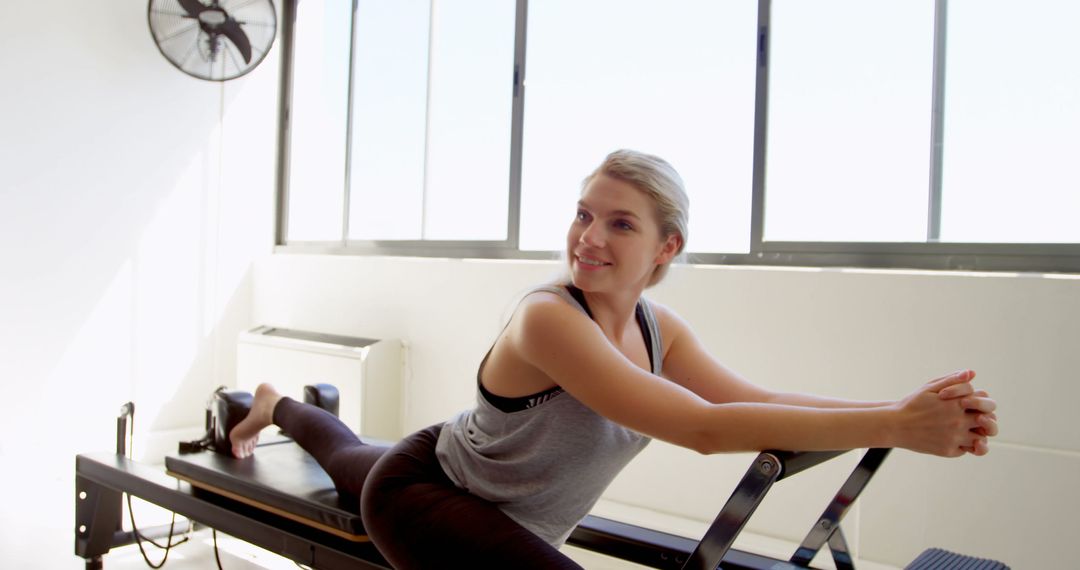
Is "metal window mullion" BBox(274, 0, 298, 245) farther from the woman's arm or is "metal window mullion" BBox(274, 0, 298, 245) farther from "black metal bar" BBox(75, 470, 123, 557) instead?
the woman's arm

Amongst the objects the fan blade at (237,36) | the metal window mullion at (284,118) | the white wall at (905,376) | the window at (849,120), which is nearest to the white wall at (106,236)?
the metal window mullion at (284,118)

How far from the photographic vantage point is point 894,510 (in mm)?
2154

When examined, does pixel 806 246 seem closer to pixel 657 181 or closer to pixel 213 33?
pixel 657 181

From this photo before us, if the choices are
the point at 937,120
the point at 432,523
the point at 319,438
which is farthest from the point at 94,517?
the point at 937,120

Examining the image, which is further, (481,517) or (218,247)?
(218,247)

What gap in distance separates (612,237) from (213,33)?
2850 millimetres

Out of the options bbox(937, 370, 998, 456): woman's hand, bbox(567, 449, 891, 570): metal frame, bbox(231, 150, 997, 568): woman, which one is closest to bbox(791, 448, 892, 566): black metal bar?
bbox(567, 449, 891, 570): metal frame

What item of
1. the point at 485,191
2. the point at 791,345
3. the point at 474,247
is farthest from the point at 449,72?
the point at 791,345

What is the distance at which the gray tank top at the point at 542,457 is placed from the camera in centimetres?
121

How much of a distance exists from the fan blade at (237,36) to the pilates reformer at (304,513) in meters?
1.87

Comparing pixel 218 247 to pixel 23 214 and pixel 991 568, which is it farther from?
pixel 991 568

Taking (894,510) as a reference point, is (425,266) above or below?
above

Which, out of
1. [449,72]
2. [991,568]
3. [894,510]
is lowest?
[894,510]

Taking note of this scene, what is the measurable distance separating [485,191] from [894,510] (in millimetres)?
2098
